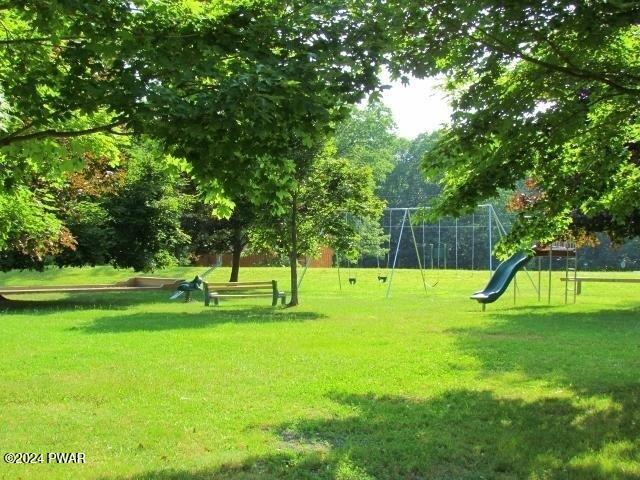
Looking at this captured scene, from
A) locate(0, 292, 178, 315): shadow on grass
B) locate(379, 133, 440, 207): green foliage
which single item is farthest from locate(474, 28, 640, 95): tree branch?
locate(379, 133, 440, 207): green foliage

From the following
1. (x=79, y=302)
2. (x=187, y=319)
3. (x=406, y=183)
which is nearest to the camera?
(x=187, y=319)

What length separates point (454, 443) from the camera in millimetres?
5426

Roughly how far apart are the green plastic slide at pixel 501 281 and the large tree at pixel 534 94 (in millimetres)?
10040

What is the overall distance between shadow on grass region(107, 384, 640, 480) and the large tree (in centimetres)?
213

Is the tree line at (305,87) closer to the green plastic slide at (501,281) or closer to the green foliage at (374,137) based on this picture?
the green plastic slide at (501,281)

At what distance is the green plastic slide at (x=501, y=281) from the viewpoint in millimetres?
18156

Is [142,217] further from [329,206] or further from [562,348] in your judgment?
[562,348]

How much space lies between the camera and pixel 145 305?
2012cm

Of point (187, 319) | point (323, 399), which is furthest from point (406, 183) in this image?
point (323, 399)

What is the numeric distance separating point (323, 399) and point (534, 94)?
11.8ft

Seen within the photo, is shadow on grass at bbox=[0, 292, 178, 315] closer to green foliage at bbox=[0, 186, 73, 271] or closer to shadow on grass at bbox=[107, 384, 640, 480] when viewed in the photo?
Result: green foliage at bbox=[0, 186, 73, 271]

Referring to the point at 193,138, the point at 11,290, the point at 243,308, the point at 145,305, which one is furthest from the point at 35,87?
the point at 11,290

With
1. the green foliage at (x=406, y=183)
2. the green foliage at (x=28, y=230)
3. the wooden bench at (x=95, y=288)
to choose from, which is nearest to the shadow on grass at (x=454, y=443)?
the green foliage at (x=28, y=230)

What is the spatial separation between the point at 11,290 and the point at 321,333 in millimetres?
16485
